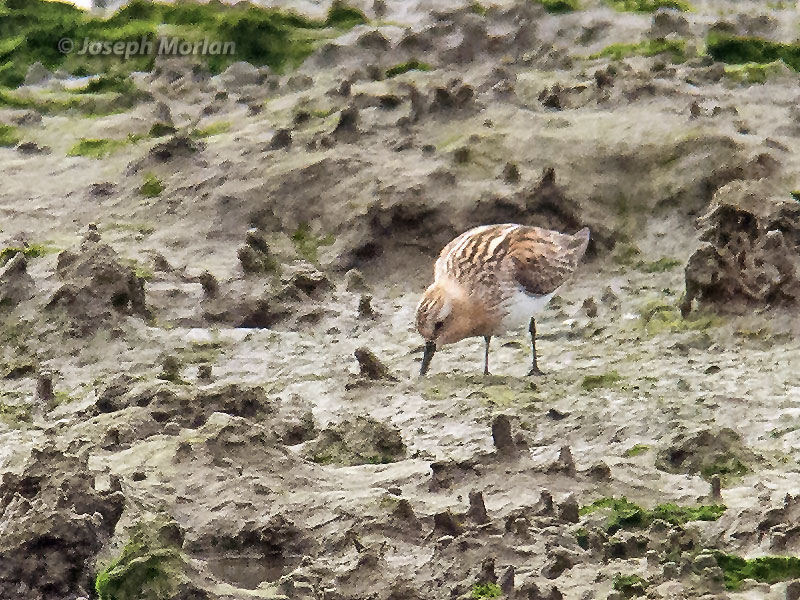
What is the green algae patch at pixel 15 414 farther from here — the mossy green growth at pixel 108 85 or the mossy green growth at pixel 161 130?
the mossy green growth at pixel 108 85

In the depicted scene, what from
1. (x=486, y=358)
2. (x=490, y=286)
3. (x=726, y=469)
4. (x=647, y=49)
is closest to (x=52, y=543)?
(x=726, y=469)

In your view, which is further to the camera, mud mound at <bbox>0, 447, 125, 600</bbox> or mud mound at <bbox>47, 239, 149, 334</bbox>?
mud mound at <bbox>47, 239, 149, 334</bbox>

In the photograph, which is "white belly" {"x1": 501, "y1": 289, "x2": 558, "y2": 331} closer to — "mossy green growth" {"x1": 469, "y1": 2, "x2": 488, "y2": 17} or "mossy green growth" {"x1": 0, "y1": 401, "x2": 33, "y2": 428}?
"mossy green growth" {"x1": 0, "y1": 401, "x2": 33, "y2": 428}

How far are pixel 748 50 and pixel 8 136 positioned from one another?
7.09m

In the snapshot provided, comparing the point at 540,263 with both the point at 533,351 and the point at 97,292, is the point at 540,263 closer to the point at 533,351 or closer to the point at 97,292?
the point at 533,351

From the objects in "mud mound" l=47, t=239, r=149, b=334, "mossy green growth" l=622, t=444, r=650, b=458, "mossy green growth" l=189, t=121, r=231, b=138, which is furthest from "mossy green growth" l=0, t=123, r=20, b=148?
"mossy green growth" l=622, t=444, r=650, b=458

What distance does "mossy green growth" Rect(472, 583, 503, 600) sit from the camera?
5114 millimetres

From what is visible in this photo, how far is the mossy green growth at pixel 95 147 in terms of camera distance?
12.4m

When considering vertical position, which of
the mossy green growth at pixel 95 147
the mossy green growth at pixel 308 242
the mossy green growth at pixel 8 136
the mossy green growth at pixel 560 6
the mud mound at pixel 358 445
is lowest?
the mossy green growth at pixel 8 136

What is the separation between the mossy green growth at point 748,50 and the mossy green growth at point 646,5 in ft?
4.57

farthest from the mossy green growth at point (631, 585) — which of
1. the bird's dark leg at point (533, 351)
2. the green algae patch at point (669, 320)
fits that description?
the green algae patch at point (669, 320)

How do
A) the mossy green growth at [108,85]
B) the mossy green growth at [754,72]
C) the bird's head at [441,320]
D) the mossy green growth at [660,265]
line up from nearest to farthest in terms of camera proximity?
1. the bird's head at [441,320]
2. the mossy green growth at [660,265]
3. the mossy green growth at [754,72]
4. the mossy green growth at [108,85]

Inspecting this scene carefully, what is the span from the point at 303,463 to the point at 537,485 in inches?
43.3

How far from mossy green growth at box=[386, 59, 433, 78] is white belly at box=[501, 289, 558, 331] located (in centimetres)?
530
